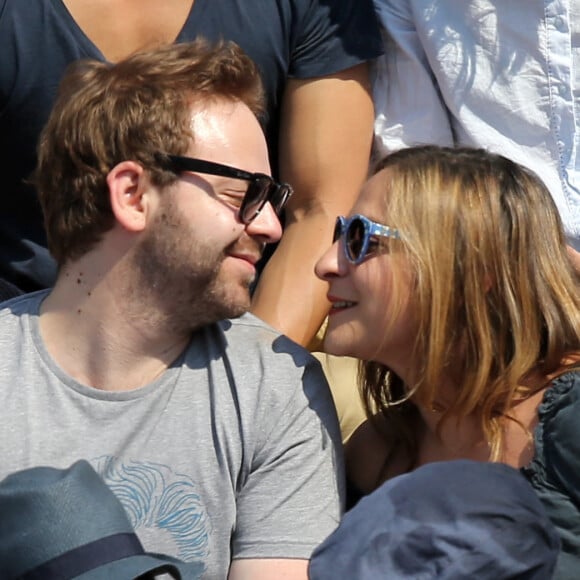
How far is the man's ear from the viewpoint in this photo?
7.37 ft

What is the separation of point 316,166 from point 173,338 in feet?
2.48

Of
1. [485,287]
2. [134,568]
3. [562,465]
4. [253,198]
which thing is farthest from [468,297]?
[134,568]

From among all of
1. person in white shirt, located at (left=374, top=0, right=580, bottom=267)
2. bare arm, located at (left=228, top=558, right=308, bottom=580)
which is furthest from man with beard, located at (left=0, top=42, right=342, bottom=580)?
person in white shirt, located at (left=374, top=0, right=580, bottom=267)

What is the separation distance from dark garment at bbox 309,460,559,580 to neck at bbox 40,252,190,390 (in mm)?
606

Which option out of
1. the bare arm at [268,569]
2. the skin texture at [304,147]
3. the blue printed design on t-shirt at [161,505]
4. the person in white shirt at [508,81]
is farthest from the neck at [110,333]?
the person in white shirt at [508,81]

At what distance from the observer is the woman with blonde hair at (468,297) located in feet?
7.05

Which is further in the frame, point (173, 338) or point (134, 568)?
point (173, 338)

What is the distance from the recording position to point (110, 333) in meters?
2.26

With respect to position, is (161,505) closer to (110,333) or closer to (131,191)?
(110,333)

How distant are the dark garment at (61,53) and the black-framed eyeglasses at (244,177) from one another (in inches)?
24.2

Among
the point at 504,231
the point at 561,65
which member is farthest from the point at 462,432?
the point at 561,65

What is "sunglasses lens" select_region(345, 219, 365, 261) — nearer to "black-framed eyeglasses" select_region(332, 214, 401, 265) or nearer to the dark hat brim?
"black-framed eyeglasses" select_region(332, 214, 401, 265)

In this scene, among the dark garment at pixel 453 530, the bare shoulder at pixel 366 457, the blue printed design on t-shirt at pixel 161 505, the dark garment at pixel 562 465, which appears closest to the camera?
the dark garment at pixel 453 530

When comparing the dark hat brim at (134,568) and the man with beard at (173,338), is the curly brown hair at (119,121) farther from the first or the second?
the dark hat brim at (134,568)
